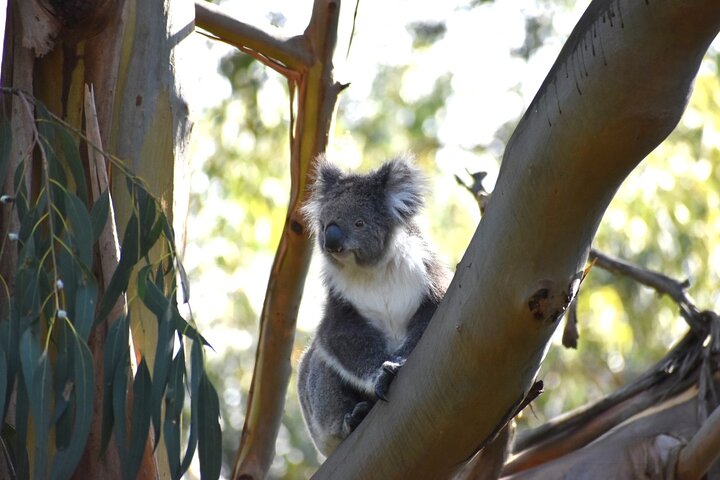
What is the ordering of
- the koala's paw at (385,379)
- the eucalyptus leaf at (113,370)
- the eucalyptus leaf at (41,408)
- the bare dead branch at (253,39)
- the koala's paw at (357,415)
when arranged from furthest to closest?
1. the bare dead branch at (253,39)
2. the koala's paw at (357,415)
3. the koala's paw at (385,379)
4. the eucalyptus leaf at (113,370)
5. the eucalyptus leaf at (41,408)

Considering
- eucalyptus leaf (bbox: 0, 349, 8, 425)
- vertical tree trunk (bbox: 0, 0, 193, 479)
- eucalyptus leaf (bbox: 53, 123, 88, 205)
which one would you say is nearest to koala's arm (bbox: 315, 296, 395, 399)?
vertical tree trunk (bbox: 0, 0, 193, 479)

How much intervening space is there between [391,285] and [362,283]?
11 cm

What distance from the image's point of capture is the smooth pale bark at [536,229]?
180 centimetres

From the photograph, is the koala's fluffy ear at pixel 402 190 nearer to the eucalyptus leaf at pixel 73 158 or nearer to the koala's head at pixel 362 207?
the koala's head at pixel 362 207

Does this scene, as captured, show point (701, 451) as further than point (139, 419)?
Yes

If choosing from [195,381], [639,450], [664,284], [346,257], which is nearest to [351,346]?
[346,257]

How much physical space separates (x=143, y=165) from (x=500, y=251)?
127 cm

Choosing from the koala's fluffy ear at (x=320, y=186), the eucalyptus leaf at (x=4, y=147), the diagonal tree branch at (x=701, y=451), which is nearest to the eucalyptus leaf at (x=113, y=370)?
the eucalyptus leaf at (x=4, y=147)

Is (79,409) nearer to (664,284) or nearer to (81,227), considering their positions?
(81,227)

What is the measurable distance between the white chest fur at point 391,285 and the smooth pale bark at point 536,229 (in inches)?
37.9

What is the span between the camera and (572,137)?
188cm

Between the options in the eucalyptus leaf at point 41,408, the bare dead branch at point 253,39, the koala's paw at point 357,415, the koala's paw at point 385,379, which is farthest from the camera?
the bare dead branch at point 253,39

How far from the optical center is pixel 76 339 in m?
2.24

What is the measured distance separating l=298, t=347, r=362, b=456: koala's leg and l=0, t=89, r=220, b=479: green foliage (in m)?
0.83
